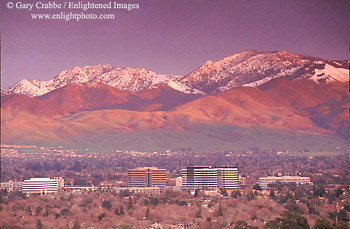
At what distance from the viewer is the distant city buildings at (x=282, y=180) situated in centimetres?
7290

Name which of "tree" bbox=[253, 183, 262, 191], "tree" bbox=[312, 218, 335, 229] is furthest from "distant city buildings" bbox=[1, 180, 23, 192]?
"tree" bbox=[312, 218, 335, 229]

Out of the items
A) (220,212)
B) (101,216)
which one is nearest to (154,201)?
(220,212)

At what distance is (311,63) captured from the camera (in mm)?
128875

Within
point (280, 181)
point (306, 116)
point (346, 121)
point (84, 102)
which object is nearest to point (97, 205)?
point (280, 181)

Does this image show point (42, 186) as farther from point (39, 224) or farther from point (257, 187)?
point (39, 224)

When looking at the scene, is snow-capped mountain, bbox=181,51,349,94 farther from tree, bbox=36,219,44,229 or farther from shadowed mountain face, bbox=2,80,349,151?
tree, bbox=36,219,44,229

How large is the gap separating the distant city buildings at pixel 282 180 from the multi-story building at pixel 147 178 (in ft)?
25.3

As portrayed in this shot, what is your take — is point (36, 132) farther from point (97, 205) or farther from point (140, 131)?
point (97, 205)

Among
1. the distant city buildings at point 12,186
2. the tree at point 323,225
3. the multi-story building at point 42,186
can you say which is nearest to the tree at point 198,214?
Answer: the tree at point 323,225

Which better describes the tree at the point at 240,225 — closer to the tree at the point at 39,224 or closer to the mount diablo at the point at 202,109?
the tree at the point at 39,224

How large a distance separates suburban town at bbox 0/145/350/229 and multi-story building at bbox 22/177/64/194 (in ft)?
0.25

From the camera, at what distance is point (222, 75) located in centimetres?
14575

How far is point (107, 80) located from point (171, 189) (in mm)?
96550

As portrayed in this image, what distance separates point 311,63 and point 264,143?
1840cm
